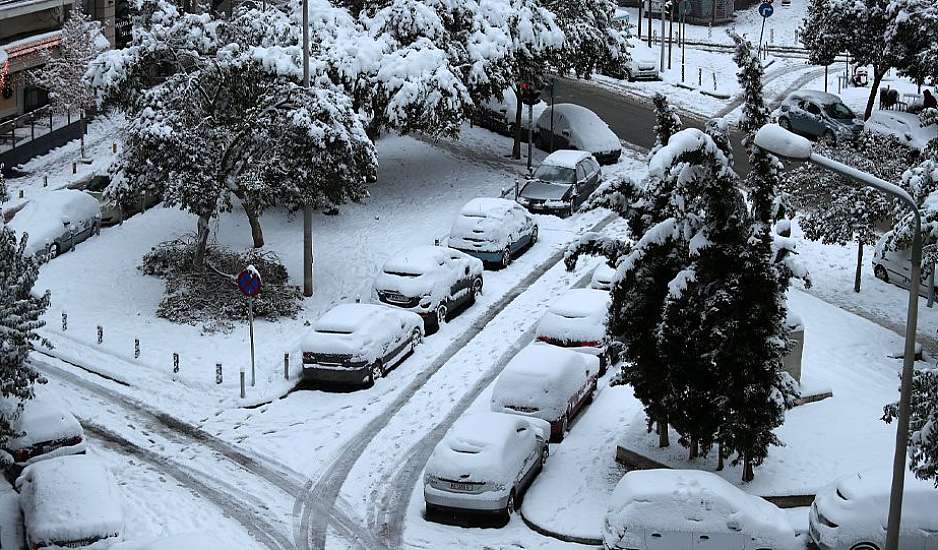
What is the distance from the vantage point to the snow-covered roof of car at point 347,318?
29.5 metres

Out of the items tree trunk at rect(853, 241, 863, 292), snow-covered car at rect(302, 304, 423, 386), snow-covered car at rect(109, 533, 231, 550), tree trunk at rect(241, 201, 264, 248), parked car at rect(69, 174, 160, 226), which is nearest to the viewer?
snow-covered car at rect(109, 533, 231, 550)

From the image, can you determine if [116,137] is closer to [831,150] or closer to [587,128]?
[587,128]

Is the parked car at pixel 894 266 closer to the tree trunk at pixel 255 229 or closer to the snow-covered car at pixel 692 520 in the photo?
the snow-covered car at pixel 692 520

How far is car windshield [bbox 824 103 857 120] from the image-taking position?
48.1m

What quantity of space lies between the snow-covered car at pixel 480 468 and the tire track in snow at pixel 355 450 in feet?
4.57

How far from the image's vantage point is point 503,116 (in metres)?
49.6

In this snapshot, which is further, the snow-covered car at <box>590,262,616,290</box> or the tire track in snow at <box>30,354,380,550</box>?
the snow-covered car at <box>590,262,616,290</box>

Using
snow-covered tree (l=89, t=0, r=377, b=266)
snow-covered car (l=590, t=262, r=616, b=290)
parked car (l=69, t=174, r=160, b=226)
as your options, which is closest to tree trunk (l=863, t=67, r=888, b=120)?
snow-covered car (l=590, t=262, r=616, b=290)

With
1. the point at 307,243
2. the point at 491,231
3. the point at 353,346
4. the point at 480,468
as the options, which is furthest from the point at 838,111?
the point at 480,468

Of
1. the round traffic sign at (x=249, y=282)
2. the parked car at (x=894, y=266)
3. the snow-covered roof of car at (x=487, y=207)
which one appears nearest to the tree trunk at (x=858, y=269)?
the parked car at (x=894, y=266)

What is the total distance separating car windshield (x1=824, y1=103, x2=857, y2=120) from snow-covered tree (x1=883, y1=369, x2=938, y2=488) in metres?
28.8

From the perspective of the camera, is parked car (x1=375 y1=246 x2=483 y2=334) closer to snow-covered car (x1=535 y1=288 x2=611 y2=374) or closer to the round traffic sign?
snow-covered car (x1=535 y1=288 x2=611 y2=374)

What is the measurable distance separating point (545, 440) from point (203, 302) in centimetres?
1167

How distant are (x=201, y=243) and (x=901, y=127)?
26.5 meters
